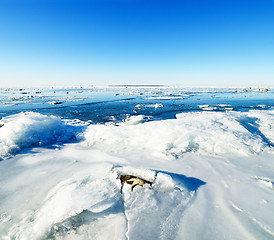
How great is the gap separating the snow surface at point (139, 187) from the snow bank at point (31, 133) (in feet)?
0.11

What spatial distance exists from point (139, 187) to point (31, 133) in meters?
4.75

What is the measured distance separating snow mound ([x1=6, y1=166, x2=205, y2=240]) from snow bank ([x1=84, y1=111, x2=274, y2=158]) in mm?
1875

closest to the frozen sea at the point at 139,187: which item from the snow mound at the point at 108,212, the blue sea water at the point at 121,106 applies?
the snow mound at the point at 108,212

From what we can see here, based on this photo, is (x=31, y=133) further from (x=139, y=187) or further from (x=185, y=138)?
(x=185, y=138)

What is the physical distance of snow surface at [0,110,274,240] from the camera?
2.17 metres

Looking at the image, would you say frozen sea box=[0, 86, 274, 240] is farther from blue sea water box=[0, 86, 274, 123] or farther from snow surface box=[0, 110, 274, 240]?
blue sea water box=[0, 86, 274, 123]

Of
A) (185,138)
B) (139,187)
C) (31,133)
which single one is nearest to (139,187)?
(139,187)

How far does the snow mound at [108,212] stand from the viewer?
2.10 meters

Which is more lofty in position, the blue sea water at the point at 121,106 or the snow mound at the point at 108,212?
the snow mound at the point at 108,212

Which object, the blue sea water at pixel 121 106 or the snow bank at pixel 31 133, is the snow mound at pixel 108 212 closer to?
the snow bank at pixel 31 133

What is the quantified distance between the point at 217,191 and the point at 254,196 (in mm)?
597

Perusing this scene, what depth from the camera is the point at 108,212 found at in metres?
2.42

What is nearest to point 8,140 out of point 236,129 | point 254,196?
point 254,196

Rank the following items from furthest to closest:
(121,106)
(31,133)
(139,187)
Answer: (121,106), (31,133), (139,187)
